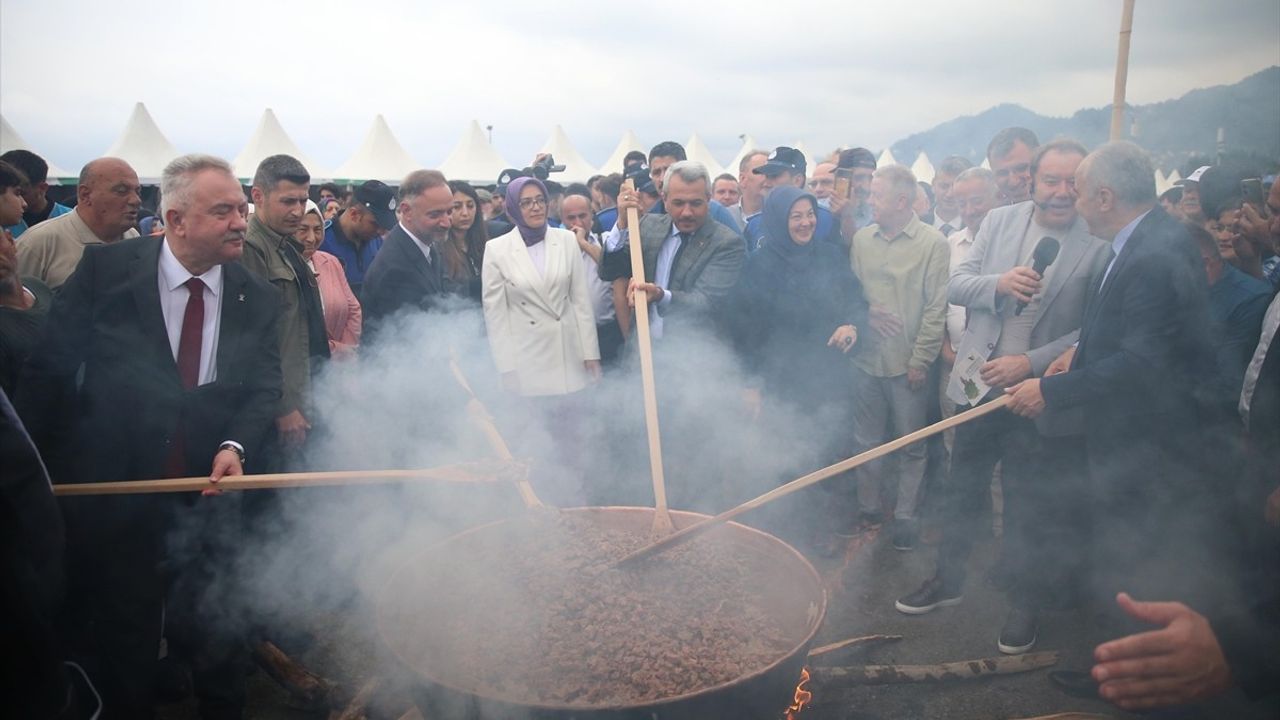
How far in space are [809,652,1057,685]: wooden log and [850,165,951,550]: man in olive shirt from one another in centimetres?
147

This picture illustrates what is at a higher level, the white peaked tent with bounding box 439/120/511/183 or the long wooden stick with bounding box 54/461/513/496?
the white peaked tent with bounding box 439/120/511/183

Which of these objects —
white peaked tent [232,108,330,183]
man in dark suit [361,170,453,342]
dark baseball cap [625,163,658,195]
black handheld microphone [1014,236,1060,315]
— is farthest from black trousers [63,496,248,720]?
white peaked tent [232,108,330,183]

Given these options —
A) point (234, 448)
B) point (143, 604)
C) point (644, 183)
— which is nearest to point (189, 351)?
point (234, 448)

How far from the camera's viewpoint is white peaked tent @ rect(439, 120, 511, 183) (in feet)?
58.4

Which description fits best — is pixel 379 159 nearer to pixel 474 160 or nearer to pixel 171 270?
pixel 474 160

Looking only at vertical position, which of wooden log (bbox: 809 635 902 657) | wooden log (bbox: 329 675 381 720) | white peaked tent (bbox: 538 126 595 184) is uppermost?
A: white peaked tent (bbox: 538 126 595 184)

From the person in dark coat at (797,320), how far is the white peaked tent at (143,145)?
15184 mm

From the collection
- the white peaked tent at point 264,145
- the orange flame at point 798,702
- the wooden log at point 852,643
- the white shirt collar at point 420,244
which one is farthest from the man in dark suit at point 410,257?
the white peaked tent at point 264,145

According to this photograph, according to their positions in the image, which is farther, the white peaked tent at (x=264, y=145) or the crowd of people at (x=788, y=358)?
the white peaked tent at (x=264, y=145)

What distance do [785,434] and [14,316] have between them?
4.31 metres

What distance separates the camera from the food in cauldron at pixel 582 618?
2287mm

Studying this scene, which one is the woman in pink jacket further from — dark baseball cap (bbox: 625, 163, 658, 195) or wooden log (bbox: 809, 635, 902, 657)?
wooden log (bbox: 809, 635, 902, 657)

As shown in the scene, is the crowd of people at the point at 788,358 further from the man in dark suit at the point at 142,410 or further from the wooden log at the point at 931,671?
the wooden log at the point at 931,671

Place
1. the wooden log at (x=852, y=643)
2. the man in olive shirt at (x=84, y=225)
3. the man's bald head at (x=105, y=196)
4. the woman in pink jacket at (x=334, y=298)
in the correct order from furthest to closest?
the woman in pink jacket at (x=334, y=298), the man's bald head at (x=105, y=196), the man in olive shirt at (x=84, y=225), the wooden log at (x=852, y=643)
